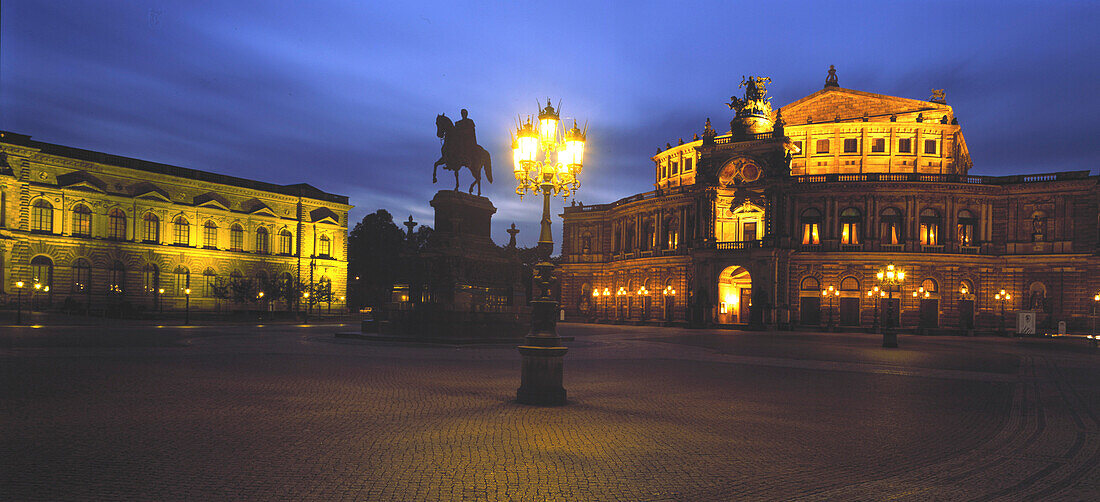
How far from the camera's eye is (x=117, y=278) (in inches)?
2633

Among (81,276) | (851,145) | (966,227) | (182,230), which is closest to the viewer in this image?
(966,227)

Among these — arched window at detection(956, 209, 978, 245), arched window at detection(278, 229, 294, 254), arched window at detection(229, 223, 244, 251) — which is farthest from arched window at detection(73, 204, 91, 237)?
arched window at detection(956, 209, 978, 245)

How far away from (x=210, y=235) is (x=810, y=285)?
6112 centimetres

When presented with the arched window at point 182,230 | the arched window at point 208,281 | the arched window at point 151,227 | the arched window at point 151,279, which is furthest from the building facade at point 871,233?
the arched window at point 151,227

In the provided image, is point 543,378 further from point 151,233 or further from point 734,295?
point 151,233

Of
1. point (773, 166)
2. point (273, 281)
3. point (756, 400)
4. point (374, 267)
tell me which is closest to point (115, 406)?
point (756, 400)

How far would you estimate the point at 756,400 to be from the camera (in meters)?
13.7

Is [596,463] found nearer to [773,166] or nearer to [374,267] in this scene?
[773,166]

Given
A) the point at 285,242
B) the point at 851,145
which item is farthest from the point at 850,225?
the point at 285,242

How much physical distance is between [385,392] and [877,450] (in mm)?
8858

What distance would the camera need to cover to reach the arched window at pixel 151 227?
6931cm

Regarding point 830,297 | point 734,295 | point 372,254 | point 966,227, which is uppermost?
point 966,227

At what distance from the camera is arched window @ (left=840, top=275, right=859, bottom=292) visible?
60250 mm

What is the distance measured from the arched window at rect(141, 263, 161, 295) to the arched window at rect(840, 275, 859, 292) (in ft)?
216
